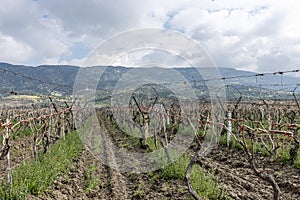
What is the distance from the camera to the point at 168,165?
7.48 meters

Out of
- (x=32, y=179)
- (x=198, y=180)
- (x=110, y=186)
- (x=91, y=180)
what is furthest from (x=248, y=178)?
(x=32, y=179)

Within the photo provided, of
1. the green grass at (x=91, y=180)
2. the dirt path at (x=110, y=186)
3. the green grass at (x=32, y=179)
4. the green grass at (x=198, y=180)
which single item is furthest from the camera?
the green grass at (x=91, y=180)

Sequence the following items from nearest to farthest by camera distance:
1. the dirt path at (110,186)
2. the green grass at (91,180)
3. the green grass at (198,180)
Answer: the green grass at (198,180), the dirt path at (110,186), the green grass at (91,180)

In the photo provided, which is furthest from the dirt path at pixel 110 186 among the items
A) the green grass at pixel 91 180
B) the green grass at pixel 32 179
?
the green grass at pixel 32 179

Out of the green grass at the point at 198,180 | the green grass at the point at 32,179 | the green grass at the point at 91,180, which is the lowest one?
the green grass at the point at 91,180

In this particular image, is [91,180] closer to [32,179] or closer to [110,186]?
[110,186]

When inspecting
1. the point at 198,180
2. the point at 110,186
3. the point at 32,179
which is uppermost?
the point at 32,179

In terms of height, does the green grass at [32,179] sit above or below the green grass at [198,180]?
above

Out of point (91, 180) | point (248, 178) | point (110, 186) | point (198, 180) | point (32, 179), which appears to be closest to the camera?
point (32, 179)

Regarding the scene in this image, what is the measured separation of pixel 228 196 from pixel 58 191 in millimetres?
3344

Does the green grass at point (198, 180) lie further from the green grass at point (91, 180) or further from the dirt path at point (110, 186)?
the green grass at point (91, 180)

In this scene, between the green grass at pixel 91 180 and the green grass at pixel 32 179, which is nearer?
the green grass at pixel 32 179

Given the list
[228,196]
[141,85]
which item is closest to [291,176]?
[228,196]

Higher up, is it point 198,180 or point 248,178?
point 198,180
